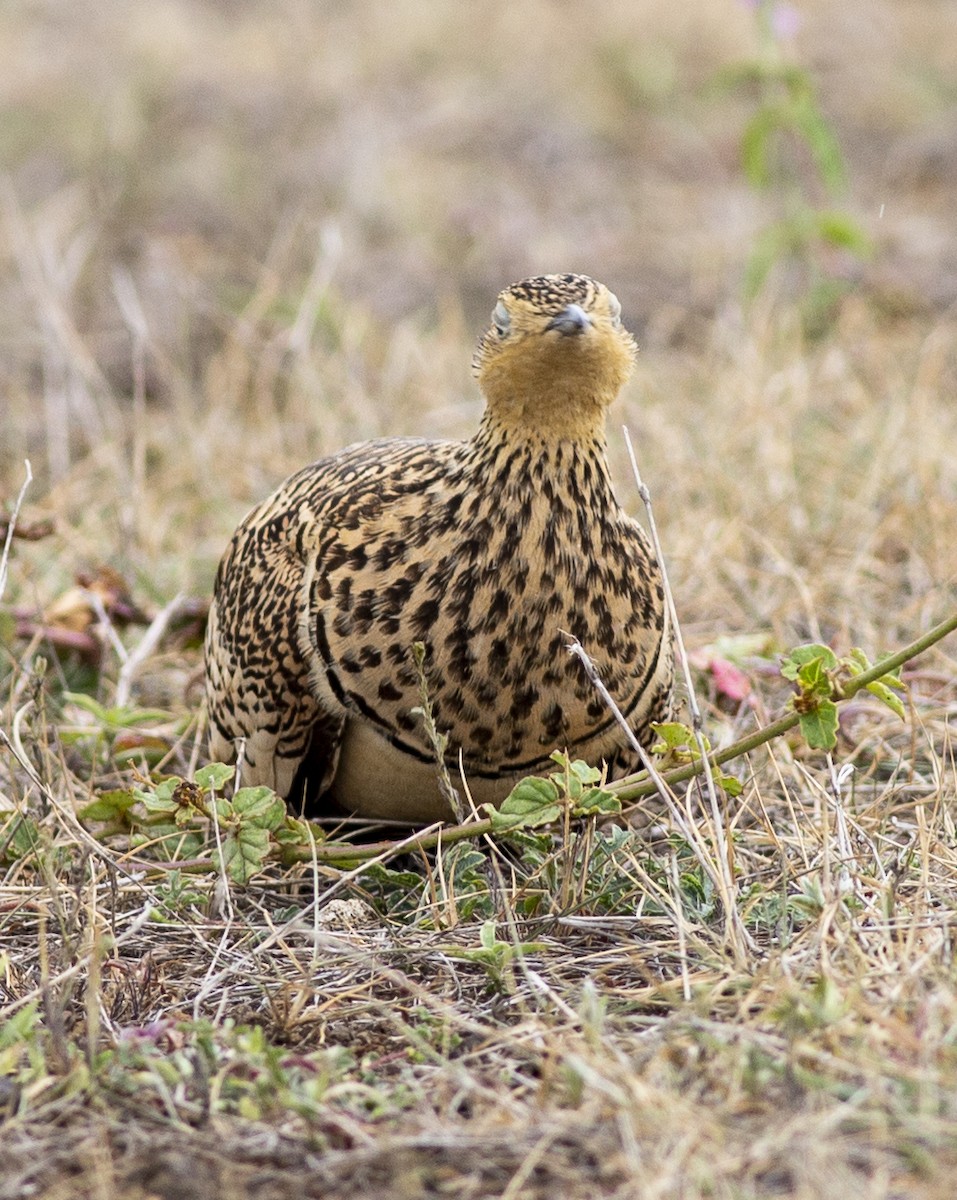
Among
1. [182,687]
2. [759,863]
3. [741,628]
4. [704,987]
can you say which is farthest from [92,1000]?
[741,628]

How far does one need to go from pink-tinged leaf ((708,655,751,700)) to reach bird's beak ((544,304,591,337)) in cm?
119

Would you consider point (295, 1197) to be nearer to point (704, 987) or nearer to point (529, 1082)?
point (529, 1082)

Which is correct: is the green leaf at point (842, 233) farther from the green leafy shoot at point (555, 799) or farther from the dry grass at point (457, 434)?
the green leafy shoot at point (555, 799)

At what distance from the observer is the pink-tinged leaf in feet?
12.5

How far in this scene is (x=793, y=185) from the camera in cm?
711

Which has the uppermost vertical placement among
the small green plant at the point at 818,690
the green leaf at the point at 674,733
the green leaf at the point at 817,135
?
the green leaf at the point at 817,135

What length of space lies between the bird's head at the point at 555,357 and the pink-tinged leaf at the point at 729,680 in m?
0.95

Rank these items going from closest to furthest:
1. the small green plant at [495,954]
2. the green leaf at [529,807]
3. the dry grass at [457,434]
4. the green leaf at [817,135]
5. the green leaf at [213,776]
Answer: the dry grass at [457,434]
the small green plant at [495,954]
the green leaf at [529,807]
the green leaf at [213,776]
the green leaf at [817,135]

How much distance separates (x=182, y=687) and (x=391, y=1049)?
2.06 m

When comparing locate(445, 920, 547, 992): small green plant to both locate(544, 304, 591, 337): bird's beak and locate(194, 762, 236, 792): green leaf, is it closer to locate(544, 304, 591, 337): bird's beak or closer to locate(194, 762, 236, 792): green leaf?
locate(194, 762, 236, 792): green leaf

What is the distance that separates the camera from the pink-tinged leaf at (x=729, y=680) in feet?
12.5

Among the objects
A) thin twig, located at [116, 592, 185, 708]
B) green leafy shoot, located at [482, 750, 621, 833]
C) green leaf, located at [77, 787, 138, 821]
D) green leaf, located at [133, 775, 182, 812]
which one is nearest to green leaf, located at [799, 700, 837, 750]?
green leafy shoot, located at [482, 750, 621, 833]

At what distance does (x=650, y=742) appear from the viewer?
128 inches

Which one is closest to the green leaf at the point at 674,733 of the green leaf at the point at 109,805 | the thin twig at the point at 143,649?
the green leaf at the point at 109,805
